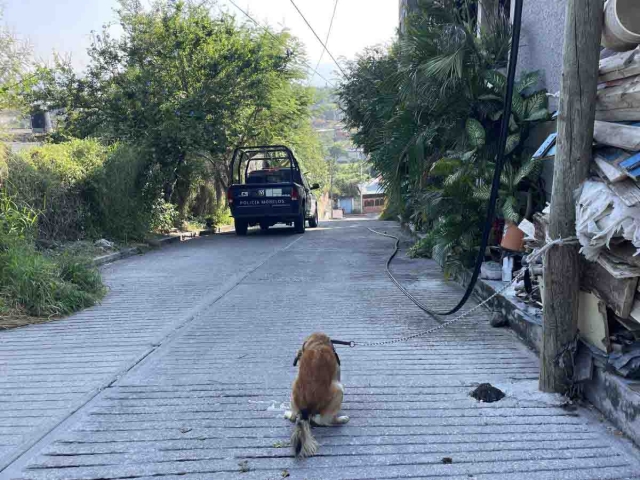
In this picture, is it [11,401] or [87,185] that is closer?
[11,401]

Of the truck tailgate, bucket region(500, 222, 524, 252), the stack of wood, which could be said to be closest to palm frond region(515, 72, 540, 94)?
bucket region(500, 222, 524, 252)

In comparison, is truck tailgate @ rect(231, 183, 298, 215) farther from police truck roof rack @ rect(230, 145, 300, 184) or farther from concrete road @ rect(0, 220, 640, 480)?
concrete road @ rect(0, 220, 640, 480)

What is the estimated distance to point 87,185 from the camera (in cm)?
1215

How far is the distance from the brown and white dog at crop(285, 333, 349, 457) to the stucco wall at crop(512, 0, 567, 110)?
15.3 ft

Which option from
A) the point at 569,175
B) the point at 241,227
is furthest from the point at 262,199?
the point at 569,175

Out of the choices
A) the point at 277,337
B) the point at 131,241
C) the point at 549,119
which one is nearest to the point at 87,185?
the point at 131,241

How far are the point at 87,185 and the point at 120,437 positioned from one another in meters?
9.94

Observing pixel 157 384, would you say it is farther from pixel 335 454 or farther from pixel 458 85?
pixel 458 85

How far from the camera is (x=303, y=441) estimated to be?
123 inches

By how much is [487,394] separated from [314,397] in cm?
139

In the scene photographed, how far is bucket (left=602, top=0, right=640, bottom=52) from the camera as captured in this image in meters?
3.58

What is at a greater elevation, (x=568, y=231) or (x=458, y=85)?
(x=458, y=85)

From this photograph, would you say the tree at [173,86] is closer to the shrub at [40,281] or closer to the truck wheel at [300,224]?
the truck wheel at [300,224]

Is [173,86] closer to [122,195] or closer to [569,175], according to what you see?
[122,195]
